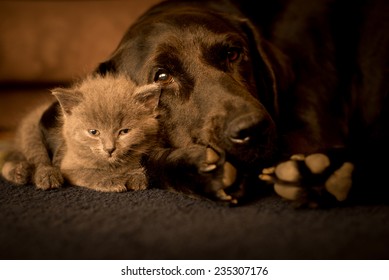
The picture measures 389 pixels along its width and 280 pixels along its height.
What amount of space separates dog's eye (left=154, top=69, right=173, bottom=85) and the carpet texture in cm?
44

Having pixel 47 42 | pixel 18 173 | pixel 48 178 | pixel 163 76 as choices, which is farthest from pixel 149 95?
pixel 47 42

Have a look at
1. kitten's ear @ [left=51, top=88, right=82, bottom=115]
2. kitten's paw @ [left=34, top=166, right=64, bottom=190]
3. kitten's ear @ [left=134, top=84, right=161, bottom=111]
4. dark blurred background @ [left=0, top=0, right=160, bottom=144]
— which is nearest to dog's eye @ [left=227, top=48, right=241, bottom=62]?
kitten's ear @ [left=134, top=84, right=161, bottom=111]

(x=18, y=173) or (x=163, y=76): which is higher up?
(x=163, y=76)

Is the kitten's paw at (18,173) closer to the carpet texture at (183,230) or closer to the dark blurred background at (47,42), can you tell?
the carpet texture at (183,230)

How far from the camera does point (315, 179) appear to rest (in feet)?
3.51

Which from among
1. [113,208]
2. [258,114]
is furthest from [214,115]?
[113,208]

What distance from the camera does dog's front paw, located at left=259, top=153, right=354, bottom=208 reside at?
3.49 feet

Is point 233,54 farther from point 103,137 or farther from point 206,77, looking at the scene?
point 103,137

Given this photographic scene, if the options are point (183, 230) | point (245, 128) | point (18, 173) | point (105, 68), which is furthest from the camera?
point (105, 68)

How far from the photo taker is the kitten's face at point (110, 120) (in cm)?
136

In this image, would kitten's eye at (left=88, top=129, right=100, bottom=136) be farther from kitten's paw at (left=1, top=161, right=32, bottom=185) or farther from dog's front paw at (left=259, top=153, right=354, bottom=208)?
dog's front paw at (left=259, top=153, right=354, bottom=208)

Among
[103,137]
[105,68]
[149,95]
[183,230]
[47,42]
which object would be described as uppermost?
[47,42]

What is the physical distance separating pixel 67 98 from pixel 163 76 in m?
0.34

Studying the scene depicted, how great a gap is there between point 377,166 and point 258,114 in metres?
0.36
